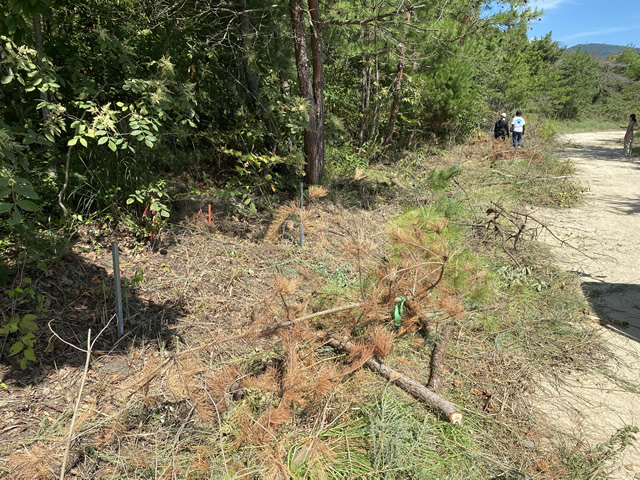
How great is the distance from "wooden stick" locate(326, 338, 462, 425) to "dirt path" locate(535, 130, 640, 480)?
732 mm

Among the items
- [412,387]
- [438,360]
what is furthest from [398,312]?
[412,387]

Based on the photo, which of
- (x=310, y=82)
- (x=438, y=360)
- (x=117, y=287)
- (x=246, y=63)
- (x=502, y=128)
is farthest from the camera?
(x=502, y=128)

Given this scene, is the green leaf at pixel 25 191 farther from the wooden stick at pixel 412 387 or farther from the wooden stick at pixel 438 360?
the wooden stick at pixel 438 360

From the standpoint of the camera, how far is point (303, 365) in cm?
283

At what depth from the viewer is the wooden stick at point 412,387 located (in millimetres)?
2469

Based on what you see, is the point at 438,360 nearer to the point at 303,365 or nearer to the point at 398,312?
the point at 398,312

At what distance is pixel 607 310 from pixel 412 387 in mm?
2666

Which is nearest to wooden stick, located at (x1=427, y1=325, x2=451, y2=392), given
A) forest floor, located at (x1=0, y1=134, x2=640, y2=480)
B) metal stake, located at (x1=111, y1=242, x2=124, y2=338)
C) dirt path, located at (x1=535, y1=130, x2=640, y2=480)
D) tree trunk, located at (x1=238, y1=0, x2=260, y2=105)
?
forest floor, located at (x1=0, y1=134, x2=640, y2=480)

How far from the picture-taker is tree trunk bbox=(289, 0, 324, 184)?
518 cm

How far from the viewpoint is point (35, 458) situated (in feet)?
6.09

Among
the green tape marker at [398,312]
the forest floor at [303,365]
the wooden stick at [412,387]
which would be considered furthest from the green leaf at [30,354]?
the green tape marker at [398,312]

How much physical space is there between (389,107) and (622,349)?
8.00m

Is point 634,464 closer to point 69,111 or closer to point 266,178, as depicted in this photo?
point 266,178

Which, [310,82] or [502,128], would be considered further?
[502,128]
